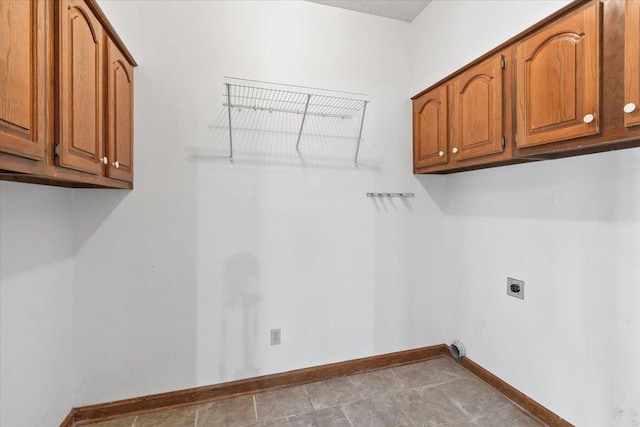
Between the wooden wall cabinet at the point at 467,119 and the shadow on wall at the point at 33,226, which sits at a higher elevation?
the wooden wall cabinet at the point at 467,119

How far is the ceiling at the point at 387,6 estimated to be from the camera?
2250 millimetres

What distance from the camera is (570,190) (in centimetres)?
159

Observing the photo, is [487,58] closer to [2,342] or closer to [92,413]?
[2,342]

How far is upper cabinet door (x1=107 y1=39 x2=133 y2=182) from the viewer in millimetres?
1492

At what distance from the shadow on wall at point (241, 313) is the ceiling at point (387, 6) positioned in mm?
2016

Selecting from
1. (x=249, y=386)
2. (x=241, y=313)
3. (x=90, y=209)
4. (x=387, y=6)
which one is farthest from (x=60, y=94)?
(x=387, y=6)

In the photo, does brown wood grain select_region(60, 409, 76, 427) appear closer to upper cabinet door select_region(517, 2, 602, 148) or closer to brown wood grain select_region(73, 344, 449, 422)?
brown wood grain select_region(73, 344, 449, 422)

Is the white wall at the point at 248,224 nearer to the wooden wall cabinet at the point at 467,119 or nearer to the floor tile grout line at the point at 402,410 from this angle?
the wooden wall cabinet at the point at 467,119

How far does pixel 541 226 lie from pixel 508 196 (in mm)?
283

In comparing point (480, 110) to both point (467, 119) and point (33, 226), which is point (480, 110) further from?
point (33, 226)

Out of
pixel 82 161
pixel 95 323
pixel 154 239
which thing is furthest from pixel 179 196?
pixel 95 323

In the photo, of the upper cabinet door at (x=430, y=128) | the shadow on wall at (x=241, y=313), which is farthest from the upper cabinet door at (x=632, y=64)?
the shadow on wall at (x=241, y=313)

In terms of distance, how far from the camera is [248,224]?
2.07 meters

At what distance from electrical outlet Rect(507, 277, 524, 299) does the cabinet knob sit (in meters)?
1.12
